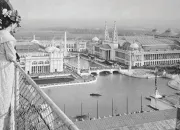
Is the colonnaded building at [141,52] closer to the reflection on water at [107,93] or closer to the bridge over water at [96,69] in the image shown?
the bridge over water at [96,69]

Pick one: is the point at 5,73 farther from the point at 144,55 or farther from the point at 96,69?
the point at 144,55

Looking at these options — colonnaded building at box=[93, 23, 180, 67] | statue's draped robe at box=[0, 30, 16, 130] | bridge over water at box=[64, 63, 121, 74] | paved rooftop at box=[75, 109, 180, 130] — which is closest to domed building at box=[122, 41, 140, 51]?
colonnaded building at box=[93, 23, 180, 67]

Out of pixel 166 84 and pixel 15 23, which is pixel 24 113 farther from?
pixel 166 84

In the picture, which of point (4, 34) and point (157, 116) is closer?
point (4, 34)

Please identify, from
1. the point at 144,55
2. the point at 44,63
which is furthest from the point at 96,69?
the point at 144,55

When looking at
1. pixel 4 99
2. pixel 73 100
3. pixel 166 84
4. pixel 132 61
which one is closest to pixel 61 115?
pixel 4 99

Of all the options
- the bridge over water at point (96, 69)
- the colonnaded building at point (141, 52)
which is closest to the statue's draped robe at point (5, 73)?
the bridge over water at point (96, 69)

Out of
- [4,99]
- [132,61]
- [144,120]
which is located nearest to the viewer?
[4,99]
